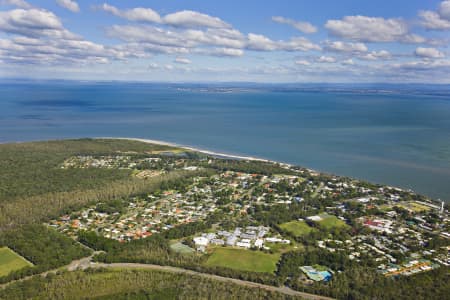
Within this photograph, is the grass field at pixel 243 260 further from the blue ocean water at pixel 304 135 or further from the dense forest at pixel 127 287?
the blue ocean water at pixel 304 135

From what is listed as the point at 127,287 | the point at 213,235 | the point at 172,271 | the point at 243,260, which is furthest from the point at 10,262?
the point at 243,260

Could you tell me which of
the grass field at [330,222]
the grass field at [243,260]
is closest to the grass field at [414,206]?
the grass field at [330,222]

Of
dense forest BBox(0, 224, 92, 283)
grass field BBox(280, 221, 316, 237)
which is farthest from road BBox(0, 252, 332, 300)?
grass field BBox(280, 221, 316, 237)

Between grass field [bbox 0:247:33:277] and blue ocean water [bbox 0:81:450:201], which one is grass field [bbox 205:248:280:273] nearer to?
grass field [bbox 0:247:33:277]

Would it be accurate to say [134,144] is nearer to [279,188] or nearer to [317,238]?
[279,188]

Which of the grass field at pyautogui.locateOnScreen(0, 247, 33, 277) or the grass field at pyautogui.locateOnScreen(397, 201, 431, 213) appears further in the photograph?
the grass field at pyautogui.locateOnScreen(397, 201, 431, 213)
